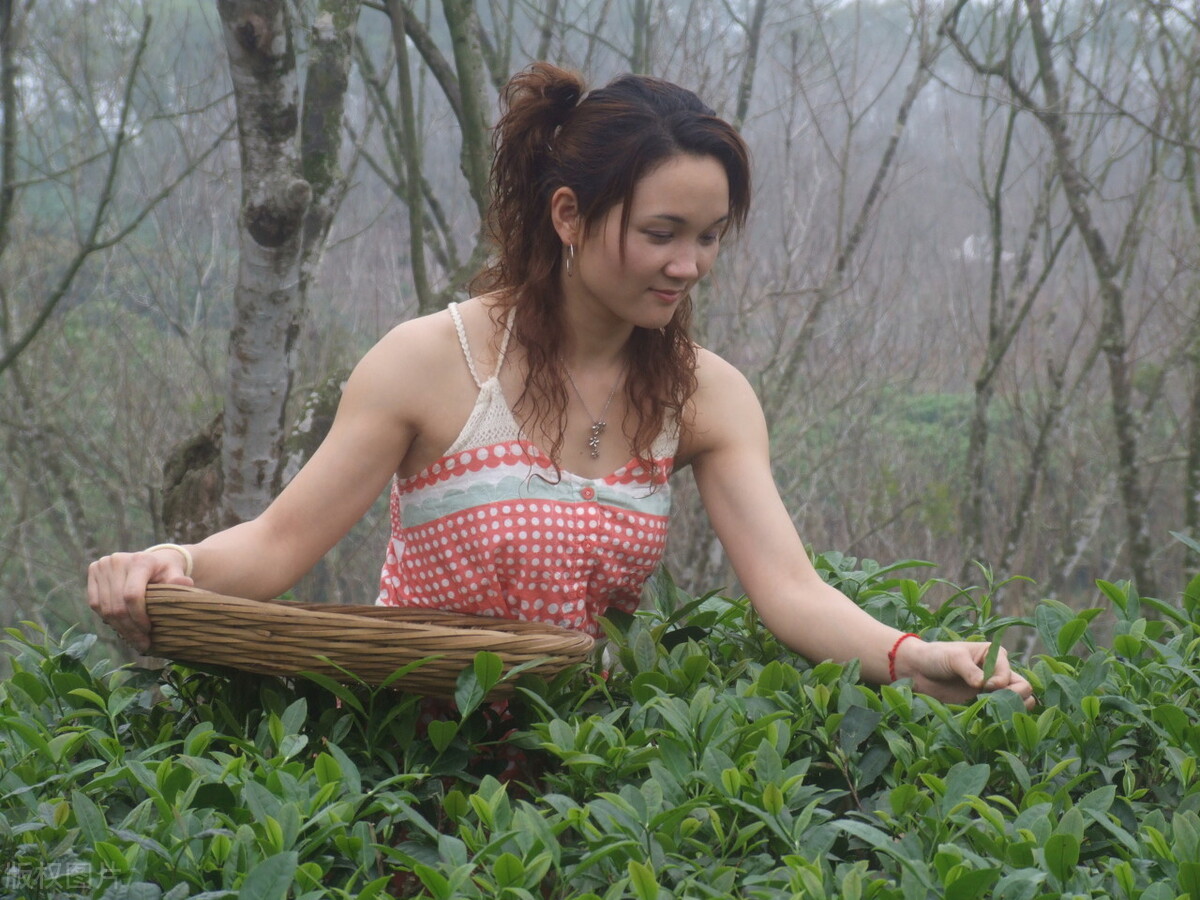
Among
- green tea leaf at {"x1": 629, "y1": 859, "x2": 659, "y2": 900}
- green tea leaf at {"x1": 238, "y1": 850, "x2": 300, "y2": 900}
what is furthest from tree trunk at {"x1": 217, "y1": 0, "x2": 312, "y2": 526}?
green tea leaf at {"x1": 629, "y1": 859, "x2": 659, "y2": 900}

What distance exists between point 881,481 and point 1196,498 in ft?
8.07

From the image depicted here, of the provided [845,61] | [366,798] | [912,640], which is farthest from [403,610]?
[845,61]

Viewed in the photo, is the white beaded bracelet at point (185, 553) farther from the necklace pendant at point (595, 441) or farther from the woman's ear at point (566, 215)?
the woman's ear at point (566, 215)

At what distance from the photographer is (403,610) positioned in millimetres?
1940

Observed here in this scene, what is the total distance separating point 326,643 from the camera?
5.10ft

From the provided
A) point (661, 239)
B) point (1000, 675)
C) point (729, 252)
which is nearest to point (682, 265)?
point (661, 239)

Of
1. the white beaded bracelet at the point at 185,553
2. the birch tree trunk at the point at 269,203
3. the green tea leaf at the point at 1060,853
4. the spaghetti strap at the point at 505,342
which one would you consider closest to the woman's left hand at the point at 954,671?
the green tea leaf at the point at 1060,853

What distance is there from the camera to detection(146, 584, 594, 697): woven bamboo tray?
1.56 meters

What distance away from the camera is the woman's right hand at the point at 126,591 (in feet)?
5.45

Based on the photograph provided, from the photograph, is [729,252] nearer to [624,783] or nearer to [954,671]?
[954,671]

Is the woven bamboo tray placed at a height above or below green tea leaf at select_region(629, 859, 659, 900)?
above

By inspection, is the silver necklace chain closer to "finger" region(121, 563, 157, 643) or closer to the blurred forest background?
"finger" region(121, 563, 157, 643)

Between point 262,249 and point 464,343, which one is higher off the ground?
point 262,249

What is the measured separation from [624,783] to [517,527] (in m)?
0.64
